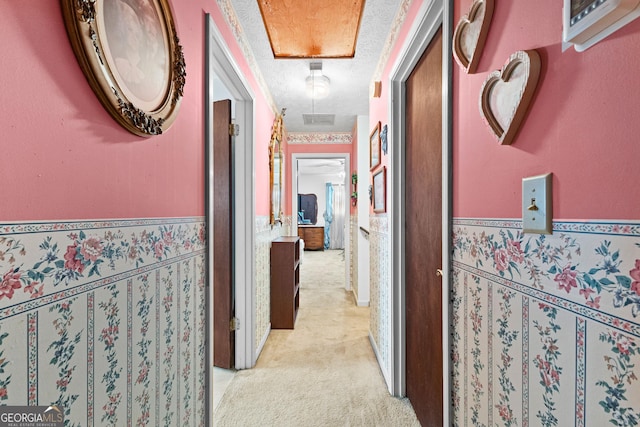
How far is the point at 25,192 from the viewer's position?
0.60m

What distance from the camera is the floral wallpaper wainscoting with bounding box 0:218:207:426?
1.93 ft

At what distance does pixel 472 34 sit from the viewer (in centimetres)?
96

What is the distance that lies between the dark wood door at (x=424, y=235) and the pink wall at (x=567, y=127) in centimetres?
50

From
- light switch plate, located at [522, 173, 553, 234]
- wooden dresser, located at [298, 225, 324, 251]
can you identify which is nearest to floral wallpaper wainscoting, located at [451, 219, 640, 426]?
light switch plate, located at [522, 173, 553, 234]

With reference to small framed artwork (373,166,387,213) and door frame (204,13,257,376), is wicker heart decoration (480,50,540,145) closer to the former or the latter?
small framed artwork (373,166,387,213)

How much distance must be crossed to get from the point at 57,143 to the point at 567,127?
1.04 meters

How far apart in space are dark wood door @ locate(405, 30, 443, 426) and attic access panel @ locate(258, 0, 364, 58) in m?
0.54

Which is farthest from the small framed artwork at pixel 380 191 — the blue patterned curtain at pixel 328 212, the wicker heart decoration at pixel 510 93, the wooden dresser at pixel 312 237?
the blue patterned curtain at pixel 328 212

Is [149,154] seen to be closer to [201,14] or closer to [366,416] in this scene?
[201,14]

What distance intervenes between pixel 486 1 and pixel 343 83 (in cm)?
217

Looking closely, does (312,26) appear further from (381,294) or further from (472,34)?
(381,294)

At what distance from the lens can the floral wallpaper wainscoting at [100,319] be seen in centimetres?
59

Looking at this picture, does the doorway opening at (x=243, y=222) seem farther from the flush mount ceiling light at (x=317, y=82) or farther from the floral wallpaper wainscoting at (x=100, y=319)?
the floral wallpaper wainscoting at (x=100, y=319)

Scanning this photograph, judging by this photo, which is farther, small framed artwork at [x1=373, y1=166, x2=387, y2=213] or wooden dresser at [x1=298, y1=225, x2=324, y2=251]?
wooden dresser at [x1=298, y1=225, x2=324, y2=251]
